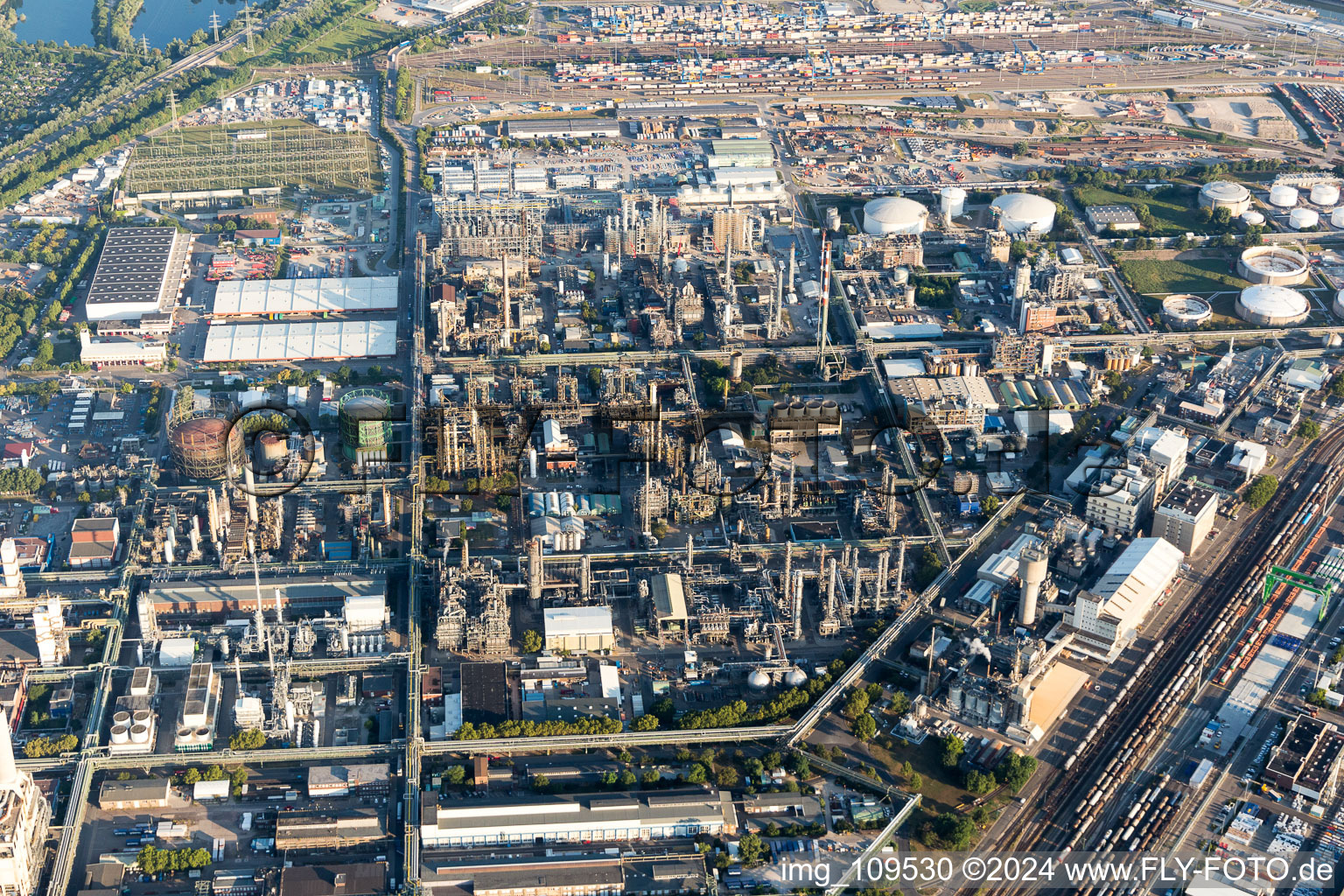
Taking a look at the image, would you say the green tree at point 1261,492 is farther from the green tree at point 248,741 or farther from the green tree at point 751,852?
the green tree at point 248,741

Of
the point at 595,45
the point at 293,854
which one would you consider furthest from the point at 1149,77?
the point at 293,854

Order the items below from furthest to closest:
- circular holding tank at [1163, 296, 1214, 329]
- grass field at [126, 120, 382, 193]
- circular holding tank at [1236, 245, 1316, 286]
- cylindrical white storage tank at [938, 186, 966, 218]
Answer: grass field at [126, 120, 382, 193] → cylindrical white storage tank at [938, 186, 966, 218] → circular holding tank at [1236, 245, 1316, 286] → circular holding tank at [1163, 296, 1214, 329]

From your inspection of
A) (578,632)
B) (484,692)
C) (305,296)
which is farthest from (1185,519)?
(305,296)

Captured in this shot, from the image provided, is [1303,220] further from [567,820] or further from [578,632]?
[567,820]

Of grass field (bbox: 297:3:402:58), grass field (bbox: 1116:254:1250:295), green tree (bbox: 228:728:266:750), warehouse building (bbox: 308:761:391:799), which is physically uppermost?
grass field (bbox: 297:3:402:58)

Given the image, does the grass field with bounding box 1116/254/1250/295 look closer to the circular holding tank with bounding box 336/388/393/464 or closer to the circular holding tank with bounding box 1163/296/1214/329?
the circular holding tank with bounding box 1163/296/1214/329

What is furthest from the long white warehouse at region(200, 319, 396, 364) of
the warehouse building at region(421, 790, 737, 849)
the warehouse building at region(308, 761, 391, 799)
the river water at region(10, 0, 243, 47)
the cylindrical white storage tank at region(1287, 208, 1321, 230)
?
the cylindrical white storage tank at region(1287, 208, 1321, 230)

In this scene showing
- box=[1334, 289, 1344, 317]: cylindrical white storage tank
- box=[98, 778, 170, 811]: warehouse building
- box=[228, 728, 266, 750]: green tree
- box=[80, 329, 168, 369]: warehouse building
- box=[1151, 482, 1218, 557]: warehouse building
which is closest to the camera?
box=[98, 778, 170, 811]: warehouse building
